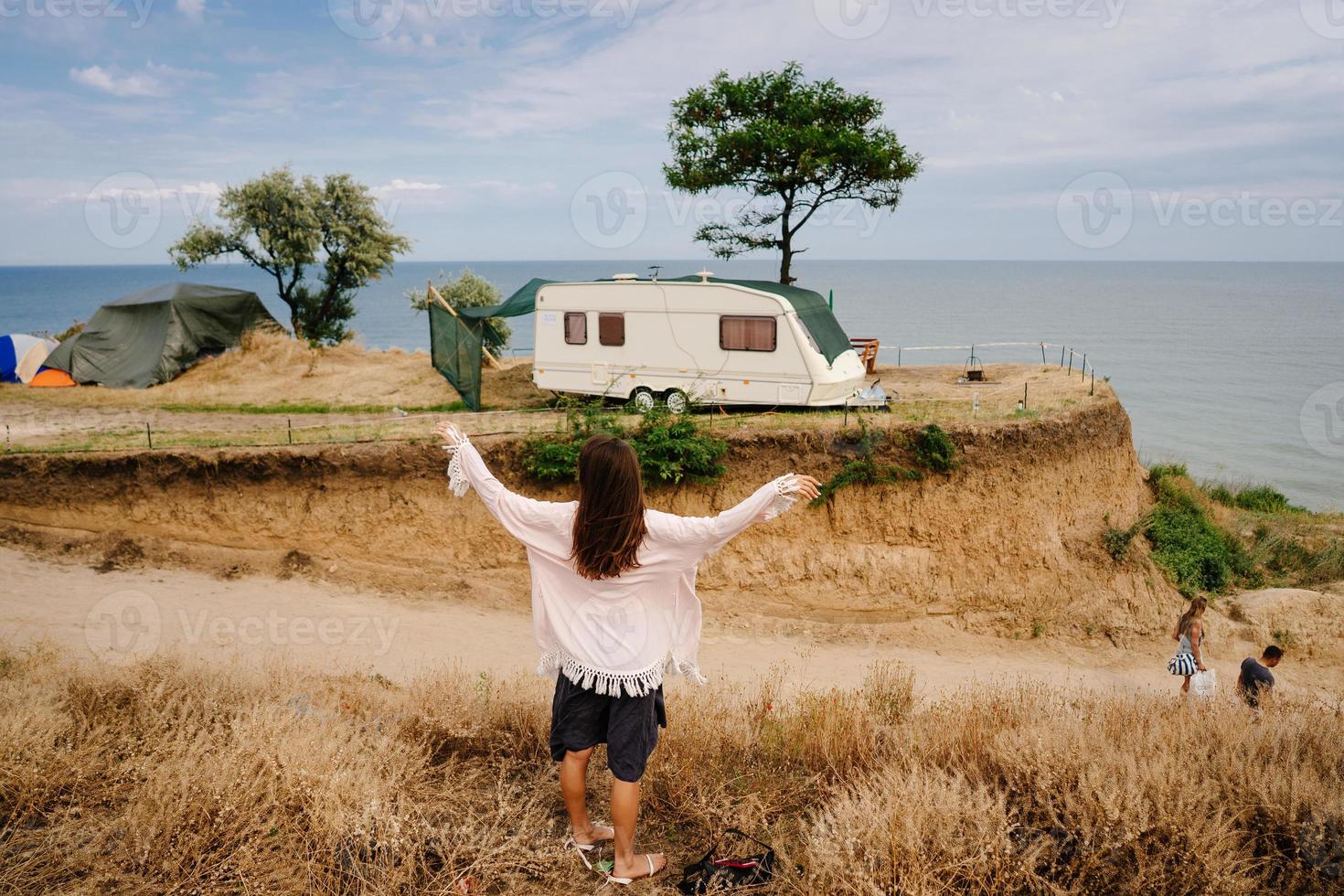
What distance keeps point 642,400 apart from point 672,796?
38.9 feet

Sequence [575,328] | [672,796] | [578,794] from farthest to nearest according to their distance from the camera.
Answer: [575,328] → [672,796] → [578,794]

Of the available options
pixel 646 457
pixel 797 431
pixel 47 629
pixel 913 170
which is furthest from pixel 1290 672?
pixel 47 629

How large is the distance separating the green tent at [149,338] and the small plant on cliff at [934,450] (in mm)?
20400

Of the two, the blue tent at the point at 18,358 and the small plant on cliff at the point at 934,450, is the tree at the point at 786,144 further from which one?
the blue tent at the point at 18,358

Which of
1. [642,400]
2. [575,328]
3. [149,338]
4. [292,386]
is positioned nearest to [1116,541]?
[642,400]

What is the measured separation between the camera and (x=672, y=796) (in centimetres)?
475

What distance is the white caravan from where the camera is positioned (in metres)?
15.5

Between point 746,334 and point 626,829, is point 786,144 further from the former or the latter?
point 626,829

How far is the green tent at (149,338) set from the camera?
23.1 metres

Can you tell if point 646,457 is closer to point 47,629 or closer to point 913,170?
point 47,629

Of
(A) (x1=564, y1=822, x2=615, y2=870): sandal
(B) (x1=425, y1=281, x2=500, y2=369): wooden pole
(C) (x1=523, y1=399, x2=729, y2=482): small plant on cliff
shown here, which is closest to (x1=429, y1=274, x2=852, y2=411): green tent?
(B) (x1=425, y1=281, x2=500, y2=369): wooden pole

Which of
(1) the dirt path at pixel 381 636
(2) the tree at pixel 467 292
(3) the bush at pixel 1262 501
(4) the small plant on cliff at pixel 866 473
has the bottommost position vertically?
(1) the dirt path at pixel 381 636

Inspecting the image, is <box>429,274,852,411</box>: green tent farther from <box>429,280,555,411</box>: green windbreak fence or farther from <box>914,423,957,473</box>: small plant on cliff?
<box>914,423,957,473</box>: small plant on cliff

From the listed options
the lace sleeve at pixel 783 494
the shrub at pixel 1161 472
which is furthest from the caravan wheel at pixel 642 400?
the shrub at pixel 1161 472
